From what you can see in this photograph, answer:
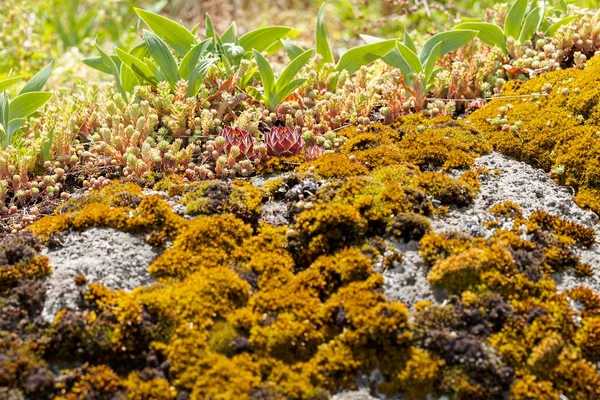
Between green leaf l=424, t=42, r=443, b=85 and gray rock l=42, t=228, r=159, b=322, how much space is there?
9.45 feet

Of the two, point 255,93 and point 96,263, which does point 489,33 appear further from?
point 96,263

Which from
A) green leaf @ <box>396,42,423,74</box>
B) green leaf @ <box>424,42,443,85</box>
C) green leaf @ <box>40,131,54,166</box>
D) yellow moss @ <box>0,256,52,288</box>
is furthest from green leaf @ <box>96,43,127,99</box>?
green leaf @ <box>424,42,443,85</box>

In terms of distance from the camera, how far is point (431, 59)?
212 inches

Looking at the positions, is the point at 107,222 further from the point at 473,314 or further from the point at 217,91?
the point at 473,314

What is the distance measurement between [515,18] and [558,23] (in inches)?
16.4

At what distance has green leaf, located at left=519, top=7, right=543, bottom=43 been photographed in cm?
592

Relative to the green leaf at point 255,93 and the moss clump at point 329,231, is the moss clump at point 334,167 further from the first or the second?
the green leaf at point 255,93

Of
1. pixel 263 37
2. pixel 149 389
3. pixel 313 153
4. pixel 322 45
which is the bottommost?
pixel 149 389

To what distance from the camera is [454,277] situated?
3518mm

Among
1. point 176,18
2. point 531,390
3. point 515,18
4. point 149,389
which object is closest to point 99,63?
point 149,389

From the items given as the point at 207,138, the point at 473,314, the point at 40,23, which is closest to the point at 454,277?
the point at 473,314

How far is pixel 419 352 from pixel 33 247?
2293mm

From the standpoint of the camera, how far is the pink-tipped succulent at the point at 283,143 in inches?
191

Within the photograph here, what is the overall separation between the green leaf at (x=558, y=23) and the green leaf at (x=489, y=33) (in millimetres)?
502
